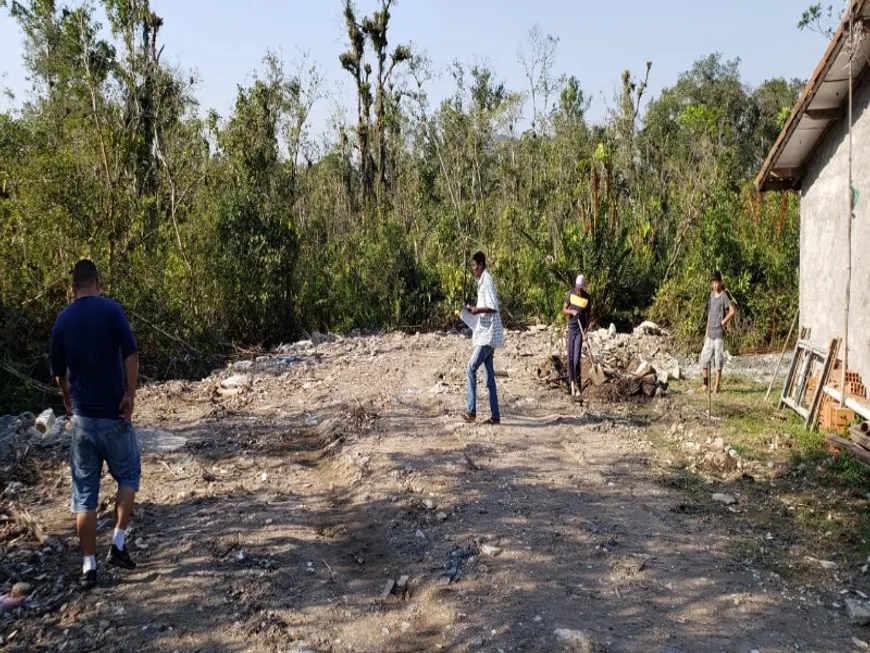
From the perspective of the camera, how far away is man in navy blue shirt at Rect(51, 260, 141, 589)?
4180 millimetres

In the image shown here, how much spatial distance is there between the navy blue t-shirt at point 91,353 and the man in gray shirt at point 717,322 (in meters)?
7.73

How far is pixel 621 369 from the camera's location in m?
10.9

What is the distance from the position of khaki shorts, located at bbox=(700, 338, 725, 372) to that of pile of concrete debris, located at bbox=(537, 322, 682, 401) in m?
0.69

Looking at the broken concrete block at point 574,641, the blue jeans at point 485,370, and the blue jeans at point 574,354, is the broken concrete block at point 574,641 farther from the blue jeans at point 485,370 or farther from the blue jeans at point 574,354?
the blue jeans at point 574,354

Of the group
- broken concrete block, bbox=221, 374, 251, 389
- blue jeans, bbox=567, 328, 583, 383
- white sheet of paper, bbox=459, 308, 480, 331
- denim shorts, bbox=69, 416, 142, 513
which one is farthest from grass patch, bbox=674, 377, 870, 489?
broken concrete block, bbox=221, 374, 251, 389

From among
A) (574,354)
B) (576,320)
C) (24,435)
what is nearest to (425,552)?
(24,435)

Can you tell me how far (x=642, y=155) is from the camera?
29.2 m

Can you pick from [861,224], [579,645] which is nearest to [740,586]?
[579,645]

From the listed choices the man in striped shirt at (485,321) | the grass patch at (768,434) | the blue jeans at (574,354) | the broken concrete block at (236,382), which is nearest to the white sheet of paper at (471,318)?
the man in striped shirt at (485,321)

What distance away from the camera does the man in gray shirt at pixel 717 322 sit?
9.48m

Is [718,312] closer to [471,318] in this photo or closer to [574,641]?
[471,318]

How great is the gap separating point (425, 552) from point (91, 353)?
8.19 ft

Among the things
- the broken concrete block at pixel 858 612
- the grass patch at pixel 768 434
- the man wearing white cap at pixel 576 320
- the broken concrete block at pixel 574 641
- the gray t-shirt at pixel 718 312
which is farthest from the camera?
the gray t-shirt at pixel 718 312

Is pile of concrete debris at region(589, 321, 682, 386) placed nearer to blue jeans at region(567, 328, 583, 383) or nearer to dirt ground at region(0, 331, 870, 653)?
blue jeans at region(567, 328, 583, 383)
